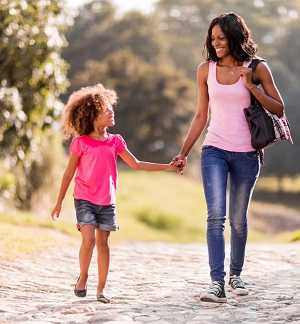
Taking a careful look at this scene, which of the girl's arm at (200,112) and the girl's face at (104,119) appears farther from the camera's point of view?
the girl's arm at (200,112)

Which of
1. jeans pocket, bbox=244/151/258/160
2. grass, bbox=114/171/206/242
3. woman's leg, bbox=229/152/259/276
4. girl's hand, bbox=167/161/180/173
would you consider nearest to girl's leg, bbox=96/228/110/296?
girl's hand, bbox=167/161/180/173

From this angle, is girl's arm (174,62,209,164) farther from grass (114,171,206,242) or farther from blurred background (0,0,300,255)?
grass (114,171,206,242)

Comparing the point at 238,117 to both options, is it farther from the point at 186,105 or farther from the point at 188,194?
the point at 186,105

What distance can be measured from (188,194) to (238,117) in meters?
26.9

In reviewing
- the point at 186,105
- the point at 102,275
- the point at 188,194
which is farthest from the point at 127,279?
the point at 186,105

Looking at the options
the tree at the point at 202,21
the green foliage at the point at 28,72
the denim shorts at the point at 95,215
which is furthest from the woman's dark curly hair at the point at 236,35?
the tree at the point at 202,21

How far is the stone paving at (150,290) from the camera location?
20.2 ft

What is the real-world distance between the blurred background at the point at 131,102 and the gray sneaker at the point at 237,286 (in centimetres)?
379

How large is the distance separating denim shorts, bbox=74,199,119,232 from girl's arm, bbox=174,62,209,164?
2.87 feet

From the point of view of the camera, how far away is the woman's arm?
6664 millimetres

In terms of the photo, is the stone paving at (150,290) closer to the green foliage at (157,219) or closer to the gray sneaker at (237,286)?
the gray sneaker at (237,286)

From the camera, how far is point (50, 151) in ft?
72.9

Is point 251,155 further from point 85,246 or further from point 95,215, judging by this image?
point 85,246

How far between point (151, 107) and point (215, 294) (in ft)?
130
